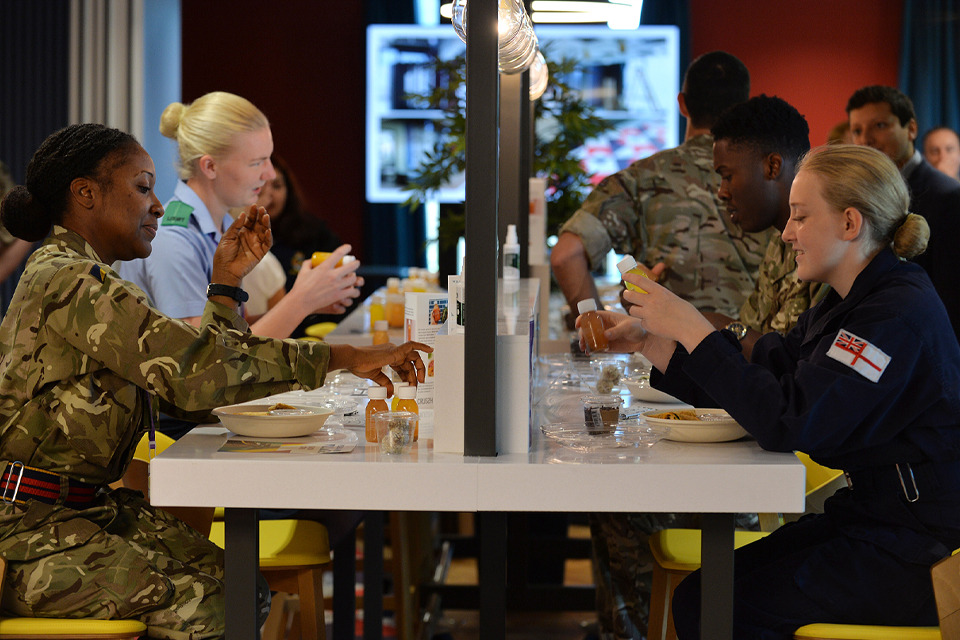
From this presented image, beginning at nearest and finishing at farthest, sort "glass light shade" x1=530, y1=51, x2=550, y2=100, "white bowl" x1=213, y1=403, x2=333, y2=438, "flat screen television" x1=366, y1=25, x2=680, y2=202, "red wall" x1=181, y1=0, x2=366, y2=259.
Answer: "white bowl" x1=213, y1=403, x2=333, y2=438, "glass light shade" x1=530, y1=51, x2=550, y2=100, "flat screen television" x1=366, y1=25, x2=680, y2=202, "red wall" x1=181, y1=0, x2=366, y2=259

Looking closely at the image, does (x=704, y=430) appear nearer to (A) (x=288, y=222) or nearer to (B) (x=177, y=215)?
(B) (x=177, y=215)

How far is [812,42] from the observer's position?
8.14m

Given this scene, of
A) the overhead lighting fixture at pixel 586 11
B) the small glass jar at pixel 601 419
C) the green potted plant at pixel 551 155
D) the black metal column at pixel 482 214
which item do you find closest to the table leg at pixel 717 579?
the small glass jar at pixel 601 419

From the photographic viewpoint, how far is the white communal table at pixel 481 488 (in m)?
1.64

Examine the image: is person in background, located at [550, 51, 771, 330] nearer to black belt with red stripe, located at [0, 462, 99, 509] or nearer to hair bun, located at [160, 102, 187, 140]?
hair bun, located at [160, 102, 187, 140]

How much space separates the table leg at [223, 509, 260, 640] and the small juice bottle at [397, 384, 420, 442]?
1.13ft

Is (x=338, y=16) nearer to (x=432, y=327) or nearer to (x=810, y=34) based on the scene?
(x=810, y=34)

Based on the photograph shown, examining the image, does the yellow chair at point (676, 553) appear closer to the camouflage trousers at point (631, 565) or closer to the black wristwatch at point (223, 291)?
the camouflage trousers at point (631, 565)

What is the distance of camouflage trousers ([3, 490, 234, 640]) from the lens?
5.71ft

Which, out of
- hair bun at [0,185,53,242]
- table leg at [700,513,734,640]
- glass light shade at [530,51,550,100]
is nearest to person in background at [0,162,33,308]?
glass light shade at [530,51,550,100]

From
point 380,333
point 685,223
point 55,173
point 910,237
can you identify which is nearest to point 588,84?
point 685,223

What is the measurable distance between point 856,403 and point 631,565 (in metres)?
1.45

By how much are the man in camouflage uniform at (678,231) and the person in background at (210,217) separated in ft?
3.08

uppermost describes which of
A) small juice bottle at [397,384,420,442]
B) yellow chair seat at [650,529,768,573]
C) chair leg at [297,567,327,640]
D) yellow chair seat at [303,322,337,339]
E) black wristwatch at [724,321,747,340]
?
black wristwatch at [724,321,747,340]
